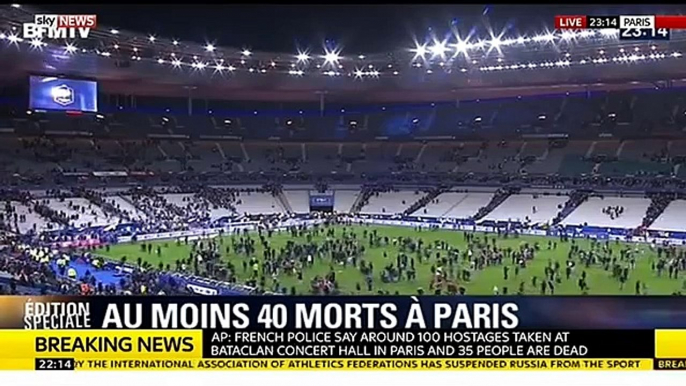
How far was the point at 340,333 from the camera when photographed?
4.70 m

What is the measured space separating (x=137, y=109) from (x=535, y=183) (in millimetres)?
3452

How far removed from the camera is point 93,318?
4.71m

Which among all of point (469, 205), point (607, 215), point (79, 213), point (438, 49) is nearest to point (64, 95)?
point (79, 213)

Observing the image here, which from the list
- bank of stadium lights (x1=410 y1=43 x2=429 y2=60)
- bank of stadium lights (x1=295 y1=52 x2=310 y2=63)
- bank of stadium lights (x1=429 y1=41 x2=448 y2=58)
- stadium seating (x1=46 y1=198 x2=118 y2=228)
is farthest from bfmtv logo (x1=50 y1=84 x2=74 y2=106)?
bank of stadium lights (x1=429 y1=41 x2=448 y2=58)

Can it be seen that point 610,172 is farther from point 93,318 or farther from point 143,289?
point 93,318

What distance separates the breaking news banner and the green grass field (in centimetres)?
15

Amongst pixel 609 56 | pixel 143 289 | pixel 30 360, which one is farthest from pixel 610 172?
pixel 30 360

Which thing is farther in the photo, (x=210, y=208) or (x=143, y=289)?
(x=210, y=208)

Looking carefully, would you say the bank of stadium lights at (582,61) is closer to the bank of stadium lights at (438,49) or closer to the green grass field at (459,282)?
the bank of stadium lights at (438,49)

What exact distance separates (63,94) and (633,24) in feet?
14.1

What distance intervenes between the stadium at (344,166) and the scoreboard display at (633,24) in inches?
5.6

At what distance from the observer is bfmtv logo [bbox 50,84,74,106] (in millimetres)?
5172

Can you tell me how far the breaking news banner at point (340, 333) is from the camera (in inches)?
181

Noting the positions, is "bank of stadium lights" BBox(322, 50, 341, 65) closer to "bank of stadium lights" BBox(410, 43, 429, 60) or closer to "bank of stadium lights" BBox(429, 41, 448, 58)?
"bank of stadium lights" BBox(410, 43, 429, 60)
